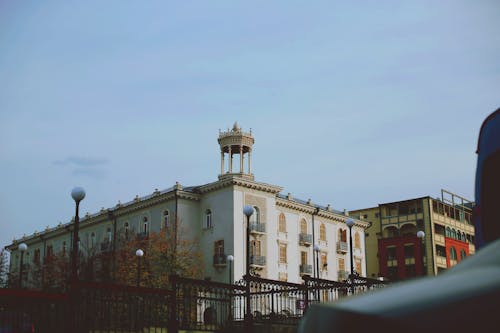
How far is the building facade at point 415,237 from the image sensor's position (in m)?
72.6

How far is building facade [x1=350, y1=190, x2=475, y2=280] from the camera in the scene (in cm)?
7262

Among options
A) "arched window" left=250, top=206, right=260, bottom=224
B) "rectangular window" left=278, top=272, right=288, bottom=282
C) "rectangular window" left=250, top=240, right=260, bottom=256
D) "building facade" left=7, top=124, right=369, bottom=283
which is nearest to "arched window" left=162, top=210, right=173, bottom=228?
"building facade" left=7, top=124, right=369, bottom=283

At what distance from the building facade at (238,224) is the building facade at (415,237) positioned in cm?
1181

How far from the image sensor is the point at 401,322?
1.56 meters

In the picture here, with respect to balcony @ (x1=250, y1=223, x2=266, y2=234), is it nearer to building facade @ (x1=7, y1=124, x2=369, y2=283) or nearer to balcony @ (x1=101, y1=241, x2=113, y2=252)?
building facade @ (x1=7, y1=124, x2=369, y2=283)

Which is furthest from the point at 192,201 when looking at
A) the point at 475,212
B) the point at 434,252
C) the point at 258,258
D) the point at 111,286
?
the point at 475,212

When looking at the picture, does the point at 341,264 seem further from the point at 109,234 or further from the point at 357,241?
the point at 109,234

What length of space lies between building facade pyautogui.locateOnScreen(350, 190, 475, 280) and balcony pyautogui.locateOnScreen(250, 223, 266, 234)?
68.3 feet

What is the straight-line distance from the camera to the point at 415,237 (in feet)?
239

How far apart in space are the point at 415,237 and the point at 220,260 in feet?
106

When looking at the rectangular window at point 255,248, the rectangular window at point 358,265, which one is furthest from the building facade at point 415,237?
the rectangular window at point 255,248

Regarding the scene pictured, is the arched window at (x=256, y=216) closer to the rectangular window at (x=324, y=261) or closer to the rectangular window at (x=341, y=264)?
the rectangular window at (x=324, y=261)

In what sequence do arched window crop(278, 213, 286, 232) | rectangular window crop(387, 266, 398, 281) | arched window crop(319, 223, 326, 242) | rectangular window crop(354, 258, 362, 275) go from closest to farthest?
arched window crop(278, 213, 286, 232) < arched window crop(319, 223, 326, 242) < rectangular window crop(354, 258, 362, 275) < rectangular window crop(387, 266, 398, 281)

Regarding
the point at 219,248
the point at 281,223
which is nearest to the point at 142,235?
the point at 219,248
